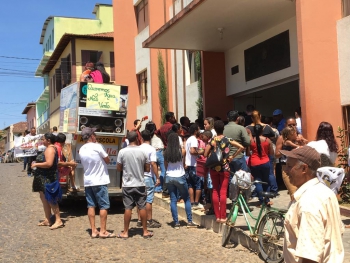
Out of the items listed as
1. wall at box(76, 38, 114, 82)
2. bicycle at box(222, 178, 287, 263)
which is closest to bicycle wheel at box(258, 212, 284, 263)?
bicycle at box(222, 178, 287, 263)

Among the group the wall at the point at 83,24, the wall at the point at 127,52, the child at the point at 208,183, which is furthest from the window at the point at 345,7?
the wall at the point at 83,24

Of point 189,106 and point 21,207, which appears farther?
point 189,106

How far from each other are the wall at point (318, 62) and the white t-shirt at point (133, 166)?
358 centimetres

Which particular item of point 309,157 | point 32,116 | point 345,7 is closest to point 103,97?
point 345,7

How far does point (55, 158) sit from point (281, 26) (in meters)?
6.84

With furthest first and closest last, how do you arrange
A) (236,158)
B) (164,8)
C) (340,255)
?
1. (164,8)
2. (236,158)
3. (340,255)

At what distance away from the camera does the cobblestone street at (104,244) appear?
6.64m

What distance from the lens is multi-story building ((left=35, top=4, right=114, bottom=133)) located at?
32.1m

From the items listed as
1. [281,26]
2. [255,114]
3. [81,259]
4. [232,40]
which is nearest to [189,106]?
[232,40]

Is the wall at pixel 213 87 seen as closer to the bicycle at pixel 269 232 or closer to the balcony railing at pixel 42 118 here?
the bicycle at pixel 269 232

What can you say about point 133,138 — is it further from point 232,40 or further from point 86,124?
point 232,40

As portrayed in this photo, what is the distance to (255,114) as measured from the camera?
9.55 metres

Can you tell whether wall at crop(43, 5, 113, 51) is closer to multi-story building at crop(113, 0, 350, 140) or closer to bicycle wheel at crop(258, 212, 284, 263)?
multi-story building at crop(113, 0, 350, 140)

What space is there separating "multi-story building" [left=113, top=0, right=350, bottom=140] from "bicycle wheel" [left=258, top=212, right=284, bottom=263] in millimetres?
3725
